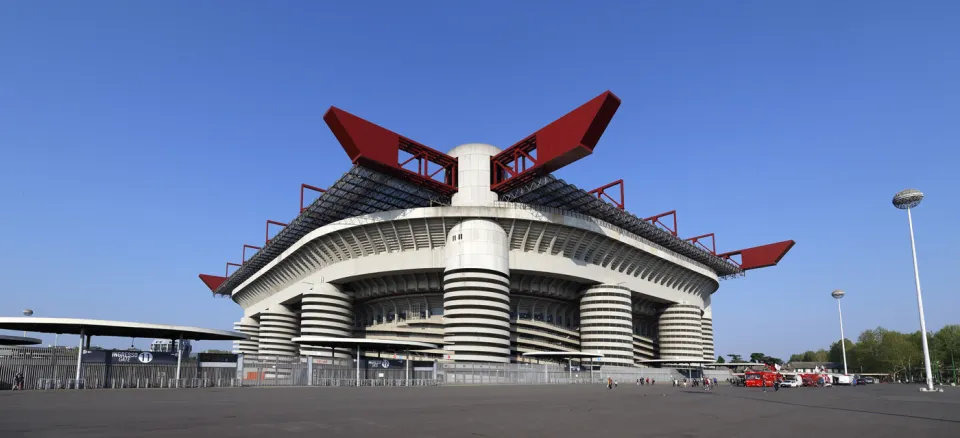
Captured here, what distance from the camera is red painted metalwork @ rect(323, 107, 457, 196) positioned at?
48375 millimetres

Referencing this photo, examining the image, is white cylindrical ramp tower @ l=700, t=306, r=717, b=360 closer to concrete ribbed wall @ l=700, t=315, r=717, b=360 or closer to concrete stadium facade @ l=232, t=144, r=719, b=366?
concrete ribbed wall @ l=700, t=315, r=717, b=360

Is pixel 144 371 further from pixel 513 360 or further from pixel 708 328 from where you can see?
pixel 708 328

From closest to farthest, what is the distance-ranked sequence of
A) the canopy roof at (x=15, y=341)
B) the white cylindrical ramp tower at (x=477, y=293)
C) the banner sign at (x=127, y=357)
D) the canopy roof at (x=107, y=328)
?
the canopy roof at (x=107, y=328)
the banner sign at (x=127, y=357)
the white cylindrical ramp tower at (x=477, y=293)
the canopy roof at (x=15, y=341)

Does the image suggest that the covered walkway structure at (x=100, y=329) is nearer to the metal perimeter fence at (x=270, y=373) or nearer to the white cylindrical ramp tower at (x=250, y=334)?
the metal perimeter fence at (x=270, y=373)

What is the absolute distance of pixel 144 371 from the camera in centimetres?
4106

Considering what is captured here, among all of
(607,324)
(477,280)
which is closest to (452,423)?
(477,280)

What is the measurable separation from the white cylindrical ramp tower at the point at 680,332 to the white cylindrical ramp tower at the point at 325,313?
43.5 m

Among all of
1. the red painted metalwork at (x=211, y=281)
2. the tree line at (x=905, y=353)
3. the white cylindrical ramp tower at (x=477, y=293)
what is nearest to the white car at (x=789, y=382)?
the white cylindrical ramp tower at (x=477, y=293)

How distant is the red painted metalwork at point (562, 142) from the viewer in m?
46.0

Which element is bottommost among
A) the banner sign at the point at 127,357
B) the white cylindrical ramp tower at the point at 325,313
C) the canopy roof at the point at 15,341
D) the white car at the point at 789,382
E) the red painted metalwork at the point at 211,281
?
the white car at the point at 789,382

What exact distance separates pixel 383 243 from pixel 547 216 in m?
17.4

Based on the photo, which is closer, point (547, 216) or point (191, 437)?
point (191, 437)

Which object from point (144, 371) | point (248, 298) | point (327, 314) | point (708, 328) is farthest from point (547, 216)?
point (248, 298)

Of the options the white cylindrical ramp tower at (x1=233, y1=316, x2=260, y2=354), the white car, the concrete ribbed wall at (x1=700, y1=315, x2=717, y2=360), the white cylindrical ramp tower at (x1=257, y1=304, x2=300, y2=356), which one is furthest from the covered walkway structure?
the concrete ribbed wall at (x1=700, y1=315, x2=717, y2=360)
